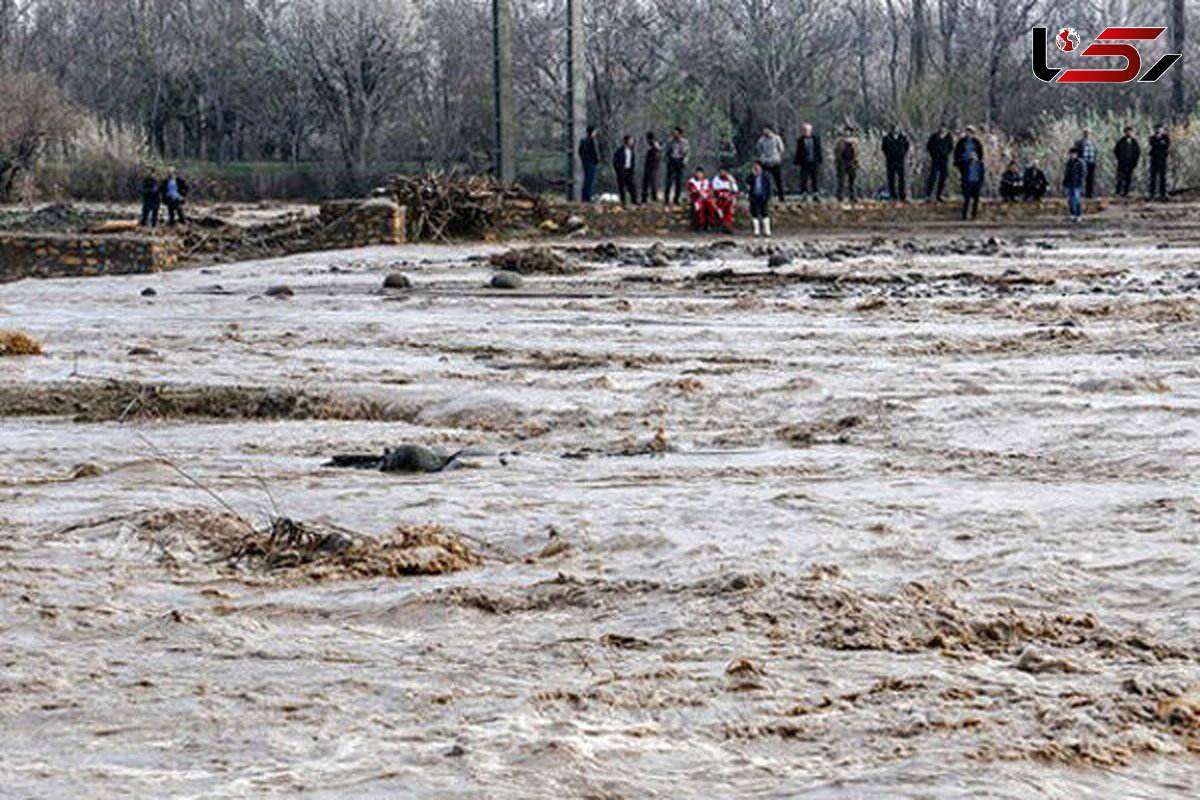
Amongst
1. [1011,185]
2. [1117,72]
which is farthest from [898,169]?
[1117,72]

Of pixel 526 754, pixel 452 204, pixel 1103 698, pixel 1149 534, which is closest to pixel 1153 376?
pixel 1149 534

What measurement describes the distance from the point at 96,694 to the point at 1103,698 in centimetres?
263

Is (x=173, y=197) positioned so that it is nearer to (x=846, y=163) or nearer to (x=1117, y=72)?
(x=846, y=163)

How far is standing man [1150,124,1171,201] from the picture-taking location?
114ft

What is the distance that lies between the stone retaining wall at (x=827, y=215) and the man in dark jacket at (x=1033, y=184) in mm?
589

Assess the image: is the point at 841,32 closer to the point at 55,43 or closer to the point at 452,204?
the point at 55,43

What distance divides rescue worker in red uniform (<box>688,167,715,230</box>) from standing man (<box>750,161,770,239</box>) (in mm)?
1076

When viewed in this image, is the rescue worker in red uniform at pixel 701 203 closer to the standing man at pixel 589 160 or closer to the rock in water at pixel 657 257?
the standing man at pixel 589 160

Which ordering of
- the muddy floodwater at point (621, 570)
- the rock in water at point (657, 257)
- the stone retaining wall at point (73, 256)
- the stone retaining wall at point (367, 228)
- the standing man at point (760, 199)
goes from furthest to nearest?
1. the standing man at point (760, 199)
2. the stone retaining wall at point (367, 228)
3. the stone retaining wall at point (73, 256)
4. the rock in water at point (657, 257)
5. the muddy floodwater at point (621, 570)

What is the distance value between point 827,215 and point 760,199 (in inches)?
106

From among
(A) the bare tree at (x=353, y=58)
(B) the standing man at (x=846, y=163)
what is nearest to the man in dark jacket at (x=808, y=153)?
(B) the standing man at (x=846, y=163)

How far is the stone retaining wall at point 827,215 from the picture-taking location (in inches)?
1272

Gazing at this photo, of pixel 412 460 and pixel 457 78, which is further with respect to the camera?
pixel 457 78

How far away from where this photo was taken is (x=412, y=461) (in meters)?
8.92
